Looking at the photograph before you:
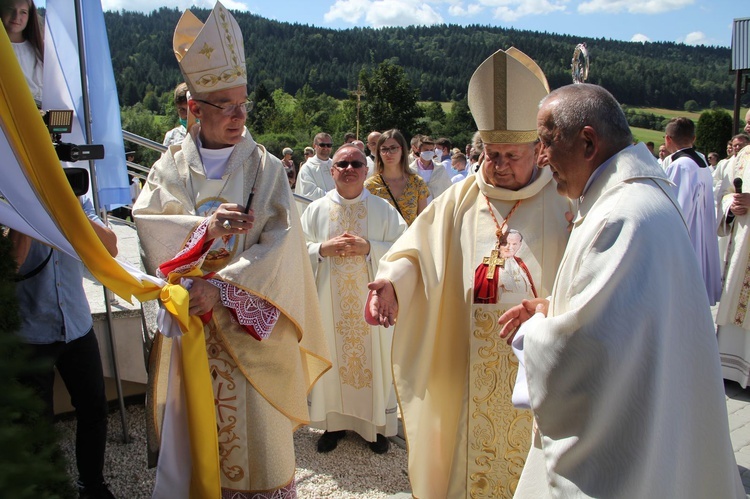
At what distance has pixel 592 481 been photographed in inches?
72.7

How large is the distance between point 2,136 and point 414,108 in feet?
195

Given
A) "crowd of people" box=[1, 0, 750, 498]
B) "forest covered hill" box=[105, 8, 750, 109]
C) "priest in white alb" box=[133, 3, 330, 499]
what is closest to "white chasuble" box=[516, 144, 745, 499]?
"crowd of people" box=[1, 0, 750, 498]

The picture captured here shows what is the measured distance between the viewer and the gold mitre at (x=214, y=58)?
299 cm

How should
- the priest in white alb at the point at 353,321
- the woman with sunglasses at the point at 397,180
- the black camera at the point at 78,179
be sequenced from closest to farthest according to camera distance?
the black camera at the point at 78,179, the priest in white alb at the point at 353,321, the woman with sunglasses at the point at 397,180

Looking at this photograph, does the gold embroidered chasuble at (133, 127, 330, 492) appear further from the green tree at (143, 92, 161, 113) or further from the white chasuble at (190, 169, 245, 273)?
the green tree at (143, 92, 161, 113)

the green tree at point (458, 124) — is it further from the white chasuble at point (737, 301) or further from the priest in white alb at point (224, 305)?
the priest in white alb at point (224, 305)

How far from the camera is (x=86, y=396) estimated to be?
3100mm

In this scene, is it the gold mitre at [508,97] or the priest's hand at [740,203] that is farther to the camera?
the priest's hand at [740,203]

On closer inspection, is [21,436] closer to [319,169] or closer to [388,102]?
[319,169]

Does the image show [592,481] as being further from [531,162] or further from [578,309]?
[531,162]

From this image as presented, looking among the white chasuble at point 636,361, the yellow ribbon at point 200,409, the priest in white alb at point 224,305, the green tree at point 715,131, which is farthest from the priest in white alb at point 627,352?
the green tree at point 715,131

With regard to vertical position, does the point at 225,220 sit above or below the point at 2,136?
below

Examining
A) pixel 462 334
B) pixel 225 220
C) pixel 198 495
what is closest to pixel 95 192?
pixel 225 220

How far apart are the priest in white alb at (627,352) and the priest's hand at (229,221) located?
4.23ft
